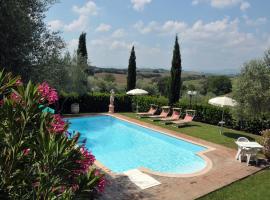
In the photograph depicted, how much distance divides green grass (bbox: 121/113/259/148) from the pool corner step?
650 cm

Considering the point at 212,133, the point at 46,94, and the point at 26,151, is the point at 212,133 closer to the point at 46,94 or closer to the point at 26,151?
the point at 46,94

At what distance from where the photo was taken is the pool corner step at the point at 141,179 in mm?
8881

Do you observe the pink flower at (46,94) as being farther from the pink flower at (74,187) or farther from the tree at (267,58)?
the tree at (267,58)

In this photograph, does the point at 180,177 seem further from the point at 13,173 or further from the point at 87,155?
the point at 13,173

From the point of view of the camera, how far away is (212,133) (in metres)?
17.1

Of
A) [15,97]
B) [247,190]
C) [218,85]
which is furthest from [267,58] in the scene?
[218,85]

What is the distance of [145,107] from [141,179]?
52.5 ft

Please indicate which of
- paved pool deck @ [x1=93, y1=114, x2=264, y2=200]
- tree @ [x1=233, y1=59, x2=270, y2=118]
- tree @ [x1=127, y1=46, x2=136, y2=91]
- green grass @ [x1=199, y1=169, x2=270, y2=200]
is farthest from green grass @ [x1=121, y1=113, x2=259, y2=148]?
tree @ [x1=127, y1=46, x2=136, y2=91]

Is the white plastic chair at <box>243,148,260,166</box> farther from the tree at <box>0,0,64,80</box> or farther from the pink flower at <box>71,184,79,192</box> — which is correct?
the pink flower at <box>71,184,79,192</box>

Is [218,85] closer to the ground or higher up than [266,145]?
higher up

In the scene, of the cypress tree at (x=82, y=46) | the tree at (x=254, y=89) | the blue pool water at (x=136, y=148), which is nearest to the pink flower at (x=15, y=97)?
the blue pool water at (x=136, y=148)

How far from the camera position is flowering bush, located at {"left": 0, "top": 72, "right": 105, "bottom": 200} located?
11.1 feet

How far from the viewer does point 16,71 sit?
8.73 metres

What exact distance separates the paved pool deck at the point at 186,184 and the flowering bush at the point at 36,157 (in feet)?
14.5
